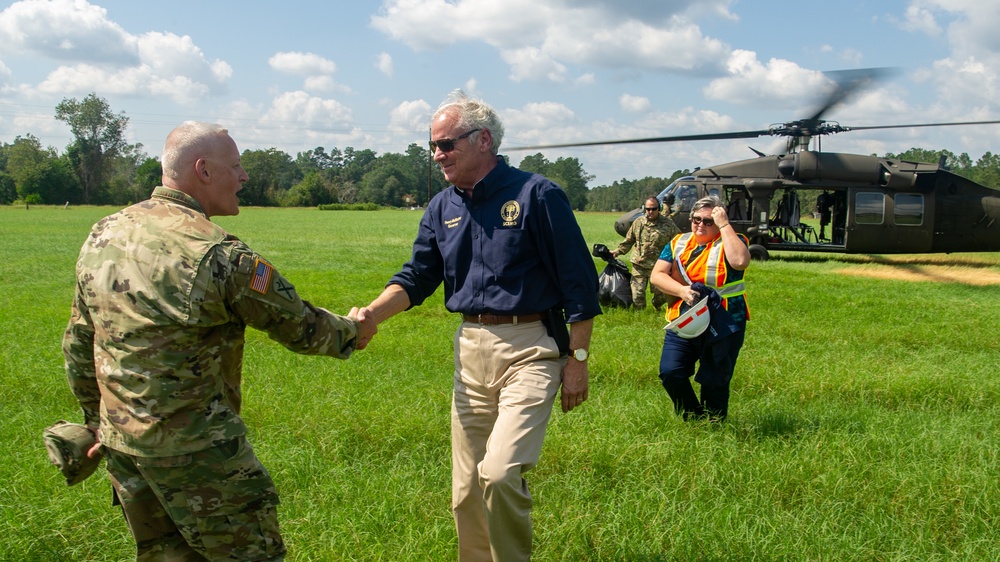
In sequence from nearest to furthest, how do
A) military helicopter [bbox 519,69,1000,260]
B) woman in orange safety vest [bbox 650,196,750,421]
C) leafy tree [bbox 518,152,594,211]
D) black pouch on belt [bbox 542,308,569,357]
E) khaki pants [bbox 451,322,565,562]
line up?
khaki pants [bbox 451,322,565,562], black pouch on belt [bbox 542,308,569,357], woman in orange safety vest [bbox 650,196,750,421], military helicopter [bbox 519,69,1000,260], leafy tree [bbox 518,152,594,211]

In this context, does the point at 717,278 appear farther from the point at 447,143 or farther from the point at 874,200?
the point at 874,200

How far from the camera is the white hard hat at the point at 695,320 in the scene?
16.6 ft

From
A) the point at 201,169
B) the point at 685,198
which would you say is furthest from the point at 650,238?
the point at 201,169

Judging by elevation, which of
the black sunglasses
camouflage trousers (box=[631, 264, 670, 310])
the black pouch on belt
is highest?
the black sunglasses

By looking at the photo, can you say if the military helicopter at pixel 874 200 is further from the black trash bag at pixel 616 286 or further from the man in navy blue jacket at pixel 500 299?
the man in navy blue jacket at pixel 500 299

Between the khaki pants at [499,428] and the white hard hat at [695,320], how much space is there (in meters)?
1.93

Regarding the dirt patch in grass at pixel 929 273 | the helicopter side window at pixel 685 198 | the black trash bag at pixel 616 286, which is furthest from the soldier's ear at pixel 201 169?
the helicopter side window at pixel 685 198

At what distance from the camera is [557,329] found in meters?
3.39

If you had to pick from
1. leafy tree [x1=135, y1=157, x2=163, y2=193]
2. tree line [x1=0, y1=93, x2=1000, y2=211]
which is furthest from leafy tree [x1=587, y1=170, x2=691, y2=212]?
leafy tree [x1=135, y1=157, x2=163, y2=193]

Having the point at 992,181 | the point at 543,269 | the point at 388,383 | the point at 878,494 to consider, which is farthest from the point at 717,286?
the point at 992,181

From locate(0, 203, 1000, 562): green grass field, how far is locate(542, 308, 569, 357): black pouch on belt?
0.99 m

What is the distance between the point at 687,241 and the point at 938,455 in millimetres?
2128

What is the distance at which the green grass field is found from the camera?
3.65 meters

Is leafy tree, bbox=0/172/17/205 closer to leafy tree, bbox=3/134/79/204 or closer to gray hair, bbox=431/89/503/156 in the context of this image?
leafy tree, bbox=3/134/79/204
